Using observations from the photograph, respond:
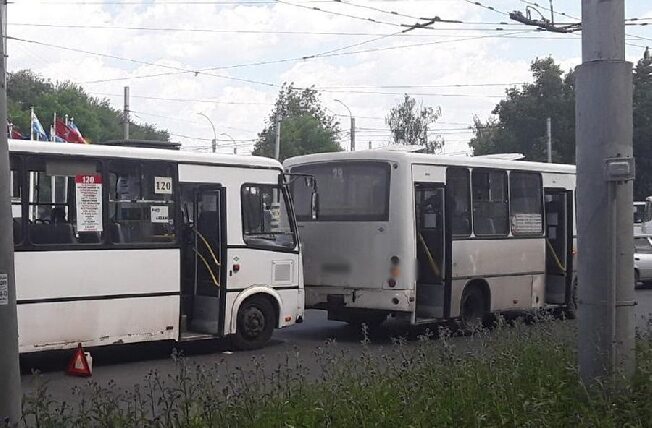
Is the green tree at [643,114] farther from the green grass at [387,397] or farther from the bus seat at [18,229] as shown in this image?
the green grass at [387,397]

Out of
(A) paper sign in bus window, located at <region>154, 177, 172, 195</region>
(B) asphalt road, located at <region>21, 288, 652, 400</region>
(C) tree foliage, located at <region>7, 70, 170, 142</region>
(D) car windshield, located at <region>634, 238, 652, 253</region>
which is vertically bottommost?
Answer: (B) asphalt road, located at <region>21, 288, 652, 400</region>

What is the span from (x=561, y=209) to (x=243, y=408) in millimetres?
12723

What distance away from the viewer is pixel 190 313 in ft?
44.0

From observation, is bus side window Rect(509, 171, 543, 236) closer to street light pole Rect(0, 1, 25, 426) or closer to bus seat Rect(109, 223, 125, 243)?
bus seat Rect(109, 223, 125, 243)

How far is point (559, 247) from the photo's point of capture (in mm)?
18000

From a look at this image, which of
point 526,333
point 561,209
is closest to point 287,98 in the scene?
point 561,209

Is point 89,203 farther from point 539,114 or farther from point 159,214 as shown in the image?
point 539,114

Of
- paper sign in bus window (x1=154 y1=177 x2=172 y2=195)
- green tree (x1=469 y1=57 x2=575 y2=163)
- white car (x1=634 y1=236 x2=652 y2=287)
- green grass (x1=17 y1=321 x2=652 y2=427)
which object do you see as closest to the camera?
green grass (x1=17 y1=321 x2=652 y2=427)

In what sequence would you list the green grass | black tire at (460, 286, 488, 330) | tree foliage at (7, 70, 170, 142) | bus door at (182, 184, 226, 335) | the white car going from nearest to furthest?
the green grass, bus door at (182, 184, 226, 335), black tire at (460, 286, 488, 330), the white car, tree foliage at (7, 70, 170, 142)

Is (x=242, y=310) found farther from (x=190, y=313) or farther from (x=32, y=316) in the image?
(x=32, y=316)

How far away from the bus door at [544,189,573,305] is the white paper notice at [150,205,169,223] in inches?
319

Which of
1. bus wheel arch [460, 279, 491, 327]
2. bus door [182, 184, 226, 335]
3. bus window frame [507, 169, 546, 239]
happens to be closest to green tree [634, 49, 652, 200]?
bus window frame [507, 169, 546, 239]

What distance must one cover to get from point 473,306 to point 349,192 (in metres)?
2.90

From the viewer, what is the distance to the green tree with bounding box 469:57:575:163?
52156mm
